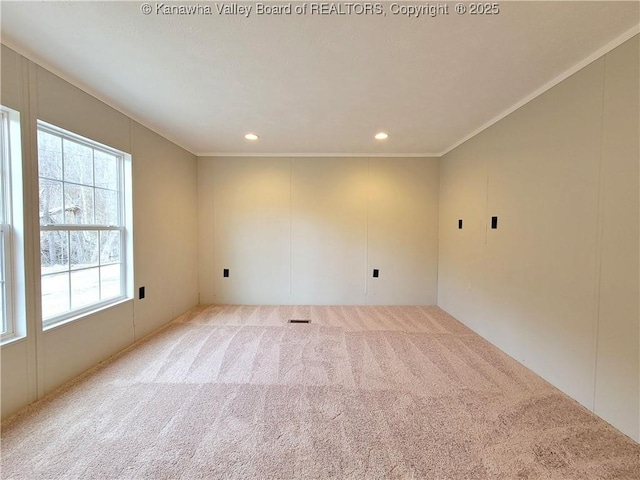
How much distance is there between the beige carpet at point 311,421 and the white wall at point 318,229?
1.42 meters

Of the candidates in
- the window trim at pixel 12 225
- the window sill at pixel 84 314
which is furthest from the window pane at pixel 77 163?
the window sill at pixel 84 314

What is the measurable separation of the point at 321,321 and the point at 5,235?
9.19 ft

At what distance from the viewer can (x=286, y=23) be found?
54.7 inches

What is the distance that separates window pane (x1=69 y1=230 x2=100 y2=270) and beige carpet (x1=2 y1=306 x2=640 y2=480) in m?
0.88

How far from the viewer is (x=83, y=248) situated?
85.3 inches

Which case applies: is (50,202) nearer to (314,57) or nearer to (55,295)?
(55,295)

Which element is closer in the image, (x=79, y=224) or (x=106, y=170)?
(x=79, y=224)

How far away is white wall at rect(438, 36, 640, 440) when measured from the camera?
4.86ft

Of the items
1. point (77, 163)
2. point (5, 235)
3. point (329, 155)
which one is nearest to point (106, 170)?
point (77, 163)

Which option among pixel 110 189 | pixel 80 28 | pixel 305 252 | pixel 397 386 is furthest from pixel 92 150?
pixel 397 386

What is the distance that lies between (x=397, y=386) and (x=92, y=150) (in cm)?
319

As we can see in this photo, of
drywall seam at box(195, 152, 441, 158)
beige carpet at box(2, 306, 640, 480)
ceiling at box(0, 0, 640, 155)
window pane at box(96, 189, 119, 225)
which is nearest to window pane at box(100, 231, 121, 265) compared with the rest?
window pane at box(96, 189, 119, 225)

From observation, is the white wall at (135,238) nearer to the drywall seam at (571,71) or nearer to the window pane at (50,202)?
the window pane at (50,202)

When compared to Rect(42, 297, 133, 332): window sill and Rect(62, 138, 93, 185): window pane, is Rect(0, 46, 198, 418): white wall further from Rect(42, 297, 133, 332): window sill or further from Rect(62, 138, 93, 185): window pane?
Rect(62, 138, 93, 185): window pane
